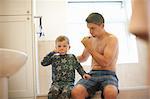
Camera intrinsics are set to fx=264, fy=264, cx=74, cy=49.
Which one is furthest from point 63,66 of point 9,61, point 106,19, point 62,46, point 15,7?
point 106,19

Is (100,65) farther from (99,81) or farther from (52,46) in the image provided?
(52,46)

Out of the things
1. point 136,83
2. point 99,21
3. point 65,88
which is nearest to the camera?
point 65,88

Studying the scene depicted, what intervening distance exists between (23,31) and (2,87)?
0.51 m

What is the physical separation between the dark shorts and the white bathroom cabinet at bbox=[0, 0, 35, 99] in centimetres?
51

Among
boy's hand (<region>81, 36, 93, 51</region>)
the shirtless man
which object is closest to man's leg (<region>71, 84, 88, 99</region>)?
the shirtless man

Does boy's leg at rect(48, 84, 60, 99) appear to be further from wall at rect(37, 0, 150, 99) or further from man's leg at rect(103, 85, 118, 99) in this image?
wall at rect(37, 0, 150, 99)

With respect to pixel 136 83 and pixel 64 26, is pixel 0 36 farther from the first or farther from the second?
pixel 136 83

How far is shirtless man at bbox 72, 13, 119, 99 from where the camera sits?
1681 millimetres

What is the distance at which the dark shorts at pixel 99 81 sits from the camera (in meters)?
1.72

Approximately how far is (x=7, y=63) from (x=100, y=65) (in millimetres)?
624

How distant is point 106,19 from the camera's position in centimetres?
274

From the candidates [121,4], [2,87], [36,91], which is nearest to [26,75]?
[36,91]

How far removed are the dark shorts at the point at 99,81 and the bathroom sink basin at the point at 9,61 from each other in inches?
17.5

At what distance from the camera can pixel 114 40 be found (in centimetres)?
182
